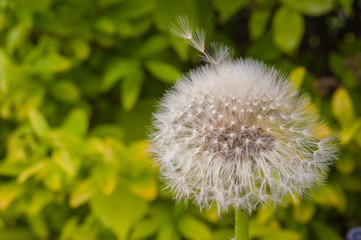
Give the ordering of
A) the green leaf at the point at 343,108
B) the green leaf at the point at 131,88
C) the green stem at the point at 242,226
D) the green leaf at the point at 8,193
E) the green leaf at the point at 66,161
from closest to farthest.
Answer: the green stem at the point at 242,226, the green leaf at the point at 66,161, the green leaf at the point at 343,108, the green leaf at the point at 8,193, the green leaf at the point at 131,88

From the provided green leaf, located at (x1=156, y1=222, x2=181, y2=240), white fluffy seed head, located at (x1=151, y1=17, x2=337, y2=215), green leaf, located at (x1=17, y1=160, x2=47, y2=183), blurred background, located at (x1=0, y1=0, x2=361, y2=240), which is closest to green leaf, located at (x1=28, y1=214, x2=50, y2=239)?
blurred background, located at (x1=0, y1=0, x2=361, y2=240)

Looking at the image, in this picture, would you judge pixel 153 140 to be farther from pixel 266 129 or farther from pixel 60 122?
pixel 60 122

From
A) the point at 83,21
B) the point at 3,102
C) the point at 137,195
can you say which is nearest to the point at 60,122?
the point at 3,102

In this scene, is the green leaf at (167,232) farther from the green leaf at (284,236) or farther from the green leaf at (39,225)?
the green leaf at (39,225)

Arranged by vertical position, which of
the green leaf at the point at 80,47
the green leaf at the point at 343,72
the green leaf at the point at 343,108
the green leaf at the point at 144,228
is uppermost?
the green leaf at the point at 343,108

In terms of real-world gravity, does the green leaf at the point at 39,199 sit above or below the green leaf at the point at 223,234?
below

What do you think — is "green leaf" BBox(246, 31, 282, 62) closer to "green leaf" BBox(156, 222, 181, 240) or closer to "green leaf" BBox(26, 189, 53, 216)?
"green leaf" BBox(156, 222, 181, 240)

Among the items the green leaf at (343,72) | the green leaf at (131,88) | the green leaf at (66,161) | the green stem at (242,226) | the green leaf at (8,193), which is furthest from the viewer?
the green leaf at (343,72)

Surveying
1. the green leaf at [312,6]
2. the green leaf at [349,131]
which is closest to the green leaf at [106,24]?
the green leaf at [312,6]
